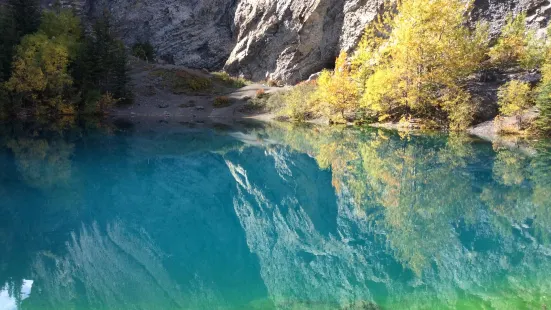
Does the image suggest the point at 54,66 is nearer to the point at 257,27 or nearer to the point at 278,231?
the point at 257,27

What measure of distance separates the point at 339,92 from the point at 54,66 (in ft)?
103

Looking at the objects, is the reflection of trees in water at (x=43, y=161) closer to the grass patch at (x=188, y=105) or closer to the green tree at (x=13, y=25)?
the green tree at (x=13, y=25)

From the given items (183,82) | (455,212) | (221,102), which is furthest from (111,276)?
(183,82)

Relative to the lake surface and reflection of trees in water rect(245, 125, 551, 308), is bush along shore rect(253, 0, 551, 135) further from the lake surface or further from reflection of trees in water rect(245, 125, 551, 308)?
the lake surface

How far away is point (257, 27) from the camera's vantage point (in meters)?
65.1

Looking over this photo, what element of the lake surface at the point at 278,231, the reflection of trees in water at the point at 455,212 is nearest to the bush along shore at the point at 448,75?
the reflection of trees in water at the point at 455,212

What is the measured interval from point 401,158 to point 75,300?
17.5 meters

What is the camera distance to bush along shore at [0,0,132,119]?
41.9 meters

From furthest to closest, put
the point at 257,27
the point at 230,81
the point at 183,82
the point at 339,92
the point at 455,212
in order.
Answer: the point at 257,27, the point at 230,81, the point at 183,82, the point at 339,92, the point at 455,212

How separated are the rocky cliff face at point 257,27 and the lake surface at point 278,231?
31836mm

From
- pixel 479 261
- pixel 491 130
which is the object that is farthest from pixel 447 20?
pixel 479 261

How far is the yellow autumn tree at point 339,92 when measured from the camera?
3831 centimetres

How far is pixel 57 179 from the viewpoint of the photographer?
648 inches

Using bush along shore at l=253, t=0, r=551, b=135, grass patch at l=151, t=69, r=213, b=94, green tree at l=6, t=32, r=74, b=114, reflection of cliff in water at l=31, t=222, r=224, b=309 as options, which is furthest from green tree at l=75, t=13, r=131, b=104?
reflection of cliff in water at l=31, t=222, r=224, b=309
